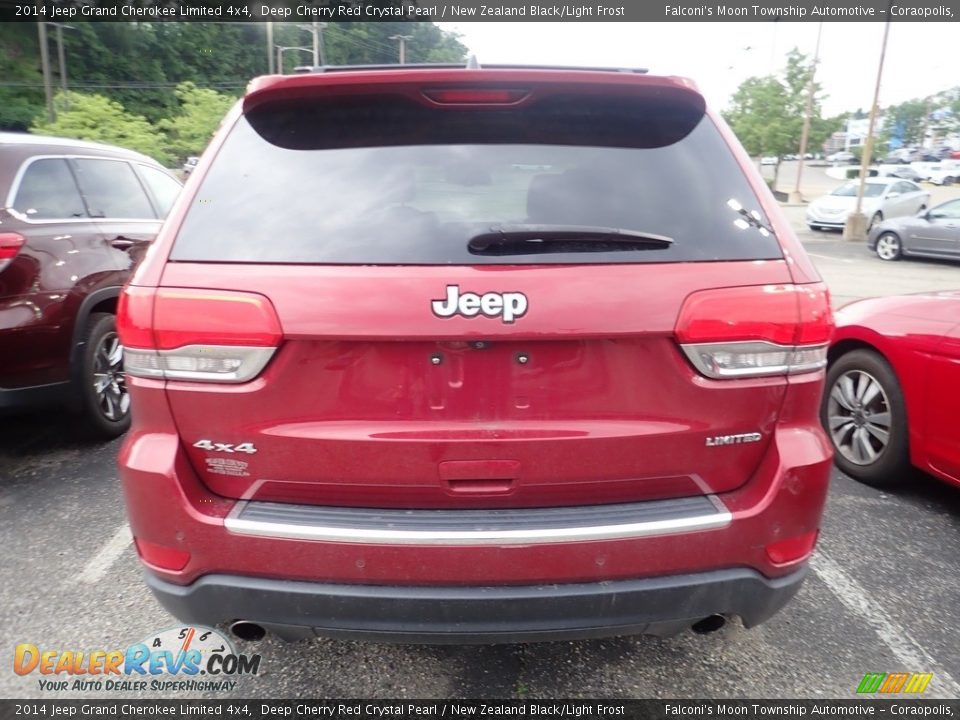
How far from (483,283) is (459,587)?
0.77m

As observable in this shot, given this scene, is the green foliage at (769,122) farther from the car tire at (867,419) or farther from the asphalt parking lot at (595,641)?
the asphalt parking lot at (595,641)

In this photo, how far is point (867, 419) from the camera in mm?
3904

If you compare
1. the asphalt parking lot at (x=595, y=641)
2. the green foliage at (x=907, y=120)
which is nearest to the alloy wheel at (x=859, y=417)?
the asphalt parking lot at (x=595, y=641)

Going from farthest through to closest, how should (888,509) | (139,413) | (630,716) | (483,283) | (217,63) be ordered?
(217,63) < (888,509) < (630,716) < (139,413) < (483,283)

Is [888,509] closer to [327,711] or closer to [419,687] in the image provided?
[419,687]

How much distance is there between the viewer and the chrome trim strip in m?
1.73

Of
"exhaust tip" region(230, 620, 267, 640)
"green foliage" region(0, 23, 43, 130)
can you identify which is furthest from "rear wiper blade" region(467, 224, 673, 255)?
"green foliage" region(0, 23, 43, 130)

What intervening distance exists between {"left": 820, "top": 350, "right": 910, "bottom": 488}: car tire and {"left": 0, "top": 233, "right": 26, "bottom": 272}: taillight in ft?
14.1

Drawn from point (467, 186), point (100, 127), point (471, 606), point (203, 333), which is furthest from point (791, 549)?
point (100, 127)

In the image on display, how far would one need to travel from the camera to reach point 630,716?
2.20 m

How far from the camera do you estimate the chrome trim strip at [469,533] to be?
68.2 inches

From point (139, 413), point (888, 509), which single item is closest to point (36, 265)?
point (139, 413)

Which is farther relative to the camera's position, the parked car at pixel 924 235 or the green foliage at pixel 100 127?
the green foliage at pixel 100 127

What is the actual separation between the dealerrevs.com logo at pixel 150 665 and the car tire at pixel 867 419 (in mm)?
3097
